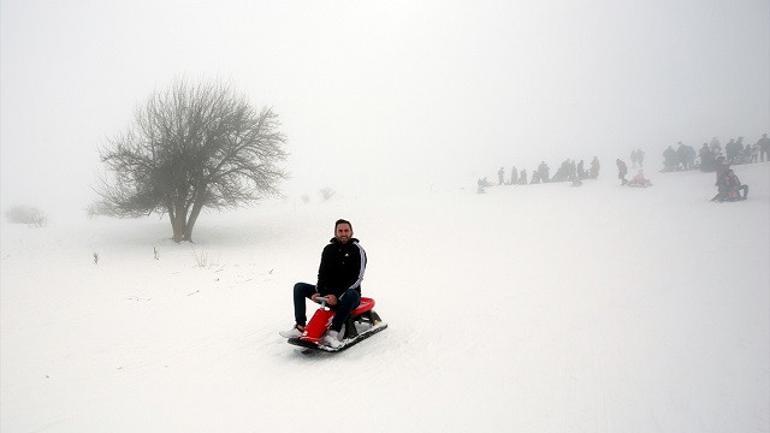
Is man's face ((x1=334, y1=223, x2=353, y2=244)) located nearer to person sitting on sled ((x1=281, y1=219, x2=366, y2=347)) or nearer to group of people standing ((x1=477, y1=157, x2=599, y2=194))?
person sitting on sled ((x1=281, y1=219, x2=366, y2=347))

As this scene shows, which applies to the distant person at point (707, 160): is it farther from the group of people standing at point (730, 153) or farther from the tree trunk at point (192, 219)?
the tree trunk at point (192, 219)

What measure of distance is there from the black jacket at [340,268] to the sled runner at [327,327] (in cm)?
31

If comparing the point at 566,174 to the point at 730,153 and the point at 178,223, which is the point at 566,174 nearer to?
the point at 730,153

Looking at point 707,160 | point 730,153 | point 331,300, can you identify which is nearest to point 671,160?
point 730,153

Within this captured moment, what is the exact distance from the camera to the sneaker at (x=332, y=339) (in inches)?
199

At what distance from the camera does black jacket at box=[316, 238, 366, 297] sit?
5.51 metres

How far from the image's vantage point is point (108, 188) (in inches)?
645

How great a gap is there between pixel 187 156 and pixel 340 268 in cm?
1324

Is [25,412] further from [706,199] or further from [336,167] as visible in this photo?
[336,167]

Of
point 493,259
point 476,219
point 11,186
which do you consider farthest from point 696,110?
point 11,186

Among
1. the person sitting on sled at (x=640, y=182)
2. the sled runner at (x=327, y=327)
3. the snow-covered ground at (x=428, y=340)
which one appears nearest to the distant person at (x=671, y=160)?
the person sitting on sled at (x=640, y=182)

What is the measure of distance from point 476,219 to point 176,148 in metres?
13.6

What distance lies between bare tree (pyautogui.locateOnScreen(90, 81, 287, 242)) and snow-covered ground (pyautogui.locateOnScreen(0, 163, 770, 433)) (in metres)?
2.78

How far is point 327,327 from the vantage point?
17.4 ft
